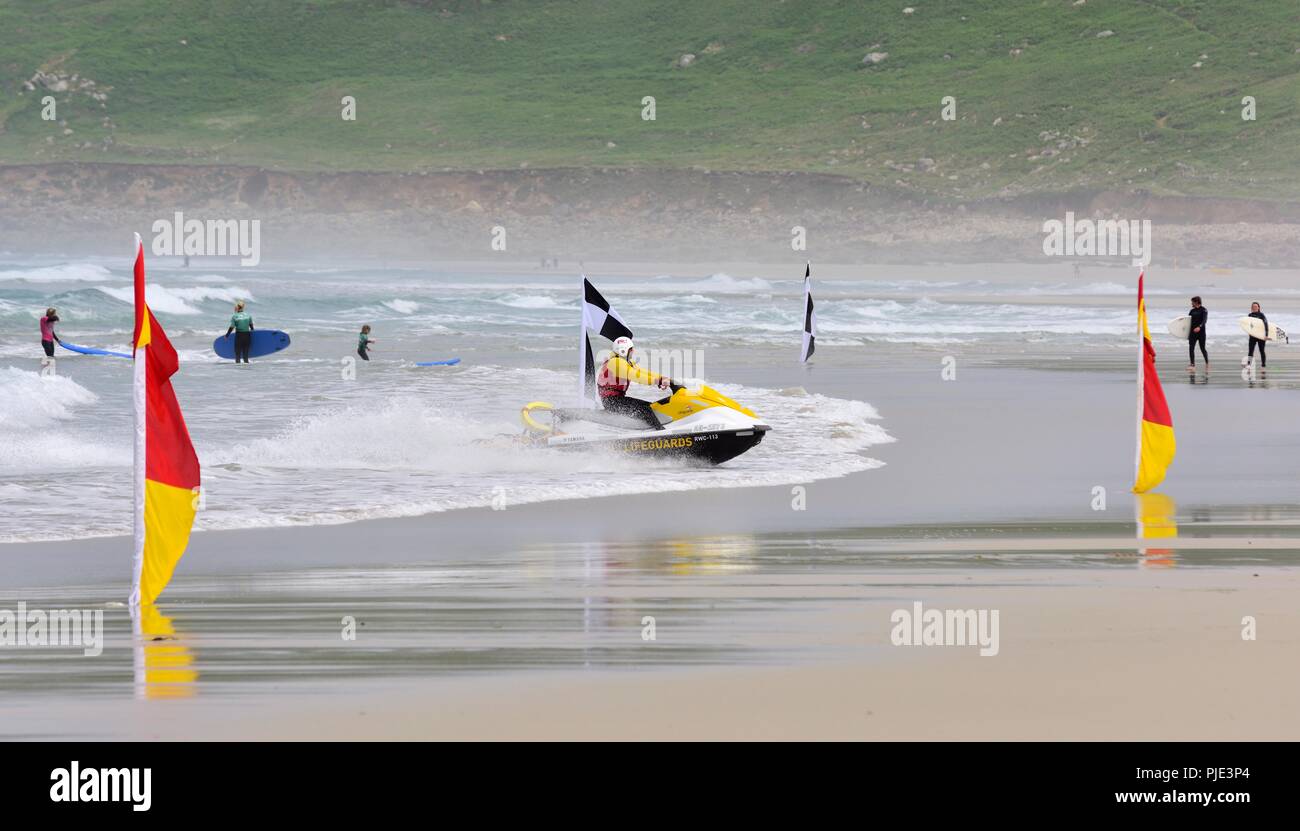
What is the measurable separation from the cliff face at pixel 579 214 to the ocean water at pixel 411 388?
4568 centimetres

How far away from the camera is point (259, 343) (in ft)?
123

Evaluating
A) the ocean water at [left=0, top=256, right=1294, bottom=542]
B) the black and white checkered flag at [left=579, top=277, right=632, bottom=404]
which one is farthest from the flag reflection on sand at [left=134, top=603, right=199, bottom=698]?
the black and white checkered flag at [left=579, top=277, right=632, bottom=404]

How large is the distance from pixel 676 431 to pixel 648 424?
2.29ft

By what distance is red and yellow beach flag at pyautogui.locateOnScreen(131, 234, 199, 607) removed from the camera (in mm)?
10039

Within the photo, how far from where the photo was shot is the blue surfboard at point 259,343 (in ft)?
122

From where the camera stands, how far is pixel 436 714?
827 cm

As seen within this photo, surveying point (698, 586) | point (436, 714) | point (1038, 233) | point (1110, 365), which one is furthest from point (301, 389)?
point (1038, 233)

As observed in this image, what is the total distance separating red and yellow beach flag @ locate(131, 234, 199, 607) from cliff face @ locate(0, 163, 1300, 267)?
10434 centimetres

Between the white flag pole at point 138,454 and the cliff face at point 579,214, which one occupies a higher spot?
the cliff face at point 579,214
